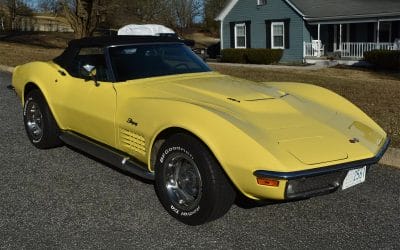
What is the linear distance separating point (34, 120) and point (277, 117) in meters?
3.37

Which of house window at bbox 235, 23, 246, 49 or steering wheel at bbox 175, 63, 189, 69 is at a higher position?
house window at bbox 235, 23, 246, 49

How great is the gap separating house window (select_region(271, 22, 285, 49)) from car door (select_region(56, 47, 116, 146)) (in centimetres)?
2414

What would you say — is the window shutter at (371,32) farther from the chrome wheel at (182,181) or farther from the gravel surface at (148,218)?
the chrome wheel at (182,181)

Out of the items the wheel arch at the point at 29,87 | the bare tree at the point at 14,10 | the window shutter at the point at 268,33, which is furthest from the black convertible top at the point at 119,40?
the bare tree at the point at 14,10

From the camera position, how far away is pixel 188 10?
177 ft

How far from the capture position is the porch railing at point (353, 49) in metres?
25.3

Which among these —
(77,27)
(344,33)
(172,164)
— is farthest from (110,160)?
(344,33)

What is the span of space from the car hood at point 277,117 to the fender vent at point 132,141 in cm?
42

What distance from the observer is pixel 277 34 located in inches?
1139

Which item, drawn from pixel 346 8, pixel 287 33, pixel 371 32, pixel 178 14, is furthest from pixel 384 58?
pixel 178 14

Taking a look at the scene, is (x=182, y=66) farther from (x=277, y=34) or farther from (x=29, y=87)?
(x=277, y=34)

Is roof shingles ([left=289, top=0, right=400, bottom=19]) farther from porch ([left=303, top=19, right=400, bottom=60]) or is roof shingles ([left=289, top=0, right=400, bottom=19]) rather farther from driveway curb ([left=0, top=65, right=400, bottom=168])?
driveway curb ([left=0, top=65, right=400, bottom=168])

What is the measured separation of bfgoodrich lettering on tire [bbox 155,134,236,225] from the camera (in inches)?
144

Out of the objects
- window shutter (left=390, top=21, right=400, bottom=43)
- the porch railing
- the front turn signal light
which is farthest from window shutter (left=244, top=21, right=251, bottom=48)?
the front turn signal light
